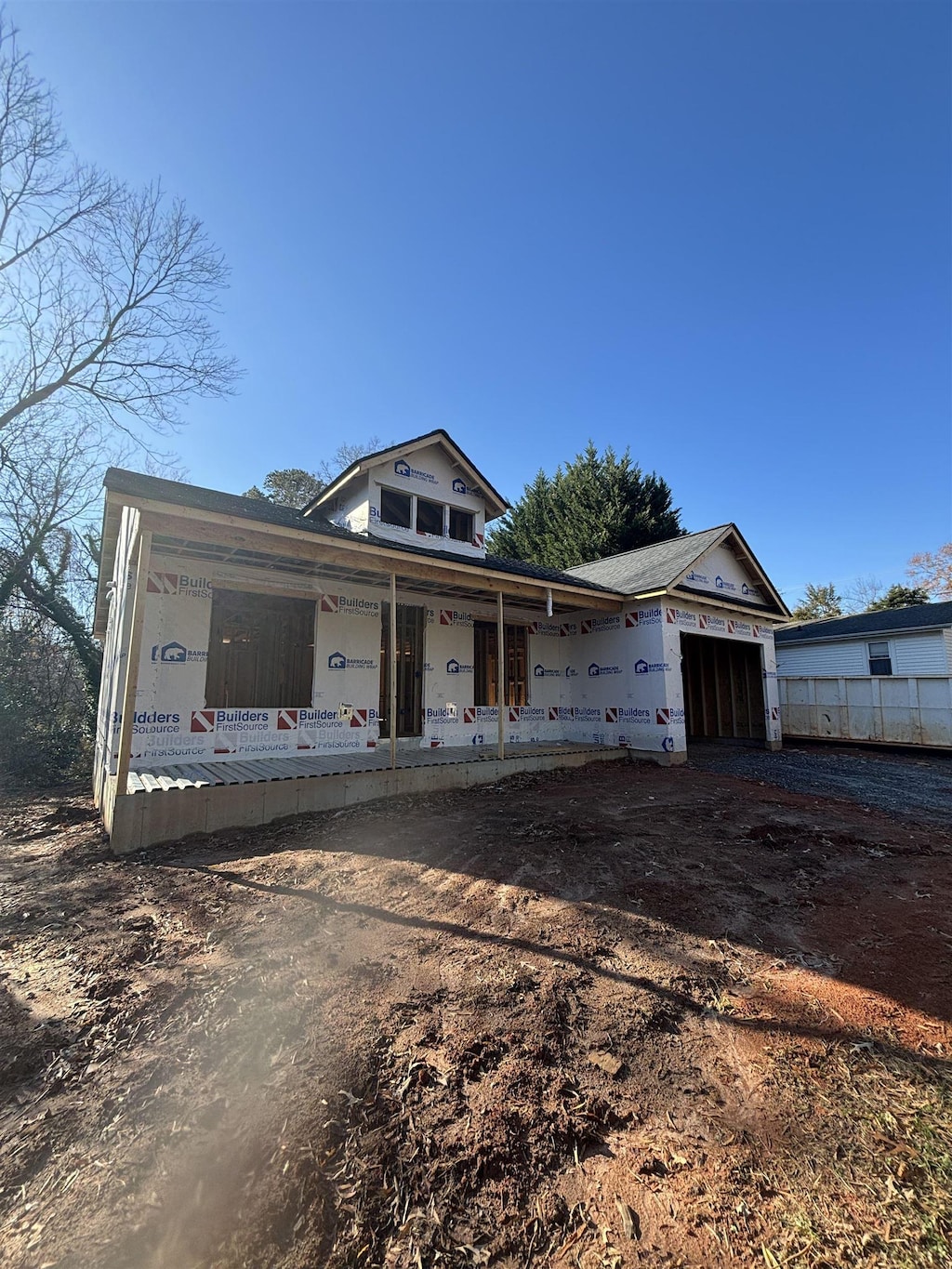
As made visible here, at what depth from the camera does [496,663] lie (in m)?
11.0

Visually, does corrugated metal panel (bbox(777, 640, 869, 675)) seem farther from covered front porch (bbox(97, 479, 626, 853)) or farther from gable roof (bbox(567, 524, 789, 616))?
covered front porch (bbox(97, 479, 626, 853))

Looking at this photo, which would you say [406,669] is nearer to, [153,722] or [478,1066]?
[153,722]

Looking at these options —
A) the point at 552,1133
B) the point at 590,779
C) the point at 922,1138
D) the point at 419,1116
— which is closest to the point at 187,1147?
the point at 419,1116

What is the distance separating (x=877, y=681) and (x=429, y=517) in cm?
1253

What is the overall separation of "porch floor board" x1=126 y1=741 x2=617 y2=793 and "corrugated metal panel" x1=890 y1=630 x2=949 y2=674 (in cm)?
1125

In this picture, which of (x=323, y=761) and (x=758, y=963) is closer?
(x=758, y=963)

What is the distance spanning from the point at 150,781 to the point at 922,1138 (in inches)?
268

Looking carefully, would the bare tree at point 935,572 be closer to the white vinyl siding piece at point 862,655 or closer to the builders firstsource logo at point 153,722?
the white vinyl siding piece at point 862,655

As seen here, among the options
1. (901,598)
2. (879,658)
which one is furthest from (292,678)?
(901,598)

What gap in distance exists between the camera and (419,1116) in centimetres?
203

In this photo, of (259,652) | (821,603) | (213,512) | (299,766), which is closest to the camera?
(213,512)

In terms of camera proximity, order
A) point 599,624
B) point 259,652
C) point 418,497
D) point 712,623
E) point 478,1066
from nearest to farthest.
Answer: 1. point 478,1066
2. point 259,652
3. point 418,497
4. point 599,624
5. point 712,623

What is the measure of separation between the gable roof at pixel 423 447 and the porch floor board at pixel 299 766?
17.7 ft

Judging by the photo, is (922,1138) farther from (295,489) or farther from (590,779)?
(295,489)
